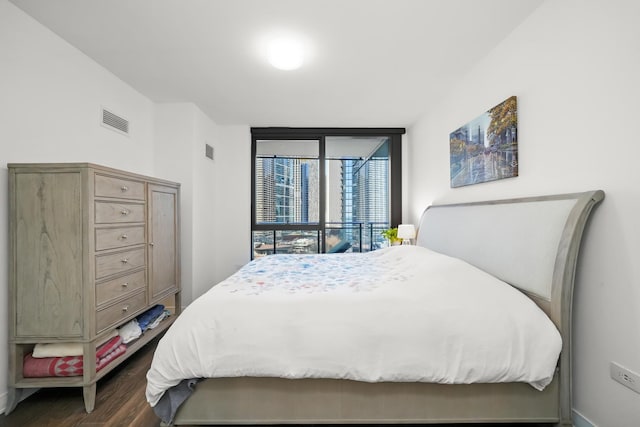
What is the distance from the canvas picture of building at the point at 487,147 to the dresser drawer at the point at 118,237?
270 centimetres

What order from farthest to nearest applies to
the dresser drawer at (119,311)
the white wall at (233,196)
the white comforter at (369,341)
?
1. the white wall at (233,196)
2. the dresser drawer at (119,311)
3. the white comforter at (369,341)

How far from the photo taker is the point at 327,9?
1.80 m

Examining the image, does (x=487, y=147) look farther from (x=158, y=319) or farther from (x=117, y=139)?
(x=117, y=139)

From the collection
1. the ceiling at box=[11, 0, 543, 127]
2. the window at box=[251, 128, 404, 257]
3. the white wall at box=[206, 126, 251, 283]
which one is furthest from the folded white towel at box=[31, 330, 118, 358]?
the window at box=[251, 128, 404, 257]

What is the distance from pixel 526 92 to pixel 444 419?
6.35 feet

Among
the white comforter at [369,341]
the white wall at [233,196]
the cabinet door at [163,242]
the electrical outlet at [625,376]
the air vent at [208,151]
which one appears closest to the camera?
the electrical outlet at [625,376]

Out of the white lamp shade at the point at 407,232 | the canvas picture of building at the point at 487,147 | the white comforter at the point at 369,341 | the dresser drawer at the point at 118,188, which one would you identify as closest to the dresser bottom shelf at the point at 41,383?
the white comforter at the point at 369,341

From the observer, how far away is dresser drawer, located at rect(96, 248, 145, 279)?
1.89m

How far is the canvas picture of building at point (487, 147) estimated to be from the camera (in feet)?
6.44

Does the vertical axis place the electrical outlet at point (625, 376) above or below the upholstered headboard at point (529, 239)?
below

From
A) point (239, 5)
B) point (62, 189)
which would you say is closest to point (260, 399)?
point (62, 189)

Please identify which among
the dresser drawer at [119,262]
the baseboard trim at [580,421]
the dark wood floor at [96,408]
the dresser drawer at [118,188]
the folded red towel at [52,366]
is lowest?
the dark wood floor at [96,408]

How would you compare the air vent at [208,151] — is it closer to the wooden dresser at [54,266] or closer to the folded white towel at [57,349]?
the wooden dresser at [54,266]

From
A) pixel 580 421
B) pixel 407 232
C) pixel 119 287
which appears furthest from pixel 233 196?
pixel 580 421
